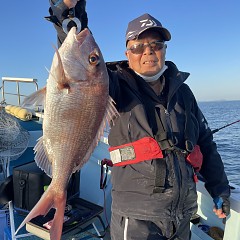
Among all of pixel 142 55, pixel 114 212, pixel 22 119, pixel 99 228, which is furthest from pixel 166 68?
pixel 22 119

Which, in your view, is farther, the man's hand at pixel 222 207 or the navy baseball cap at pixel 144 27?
the man's hand at pixel 222 207

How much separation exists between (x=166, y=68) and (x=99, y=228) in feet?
7.66

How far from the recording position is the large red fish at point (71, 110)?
5.76 ft

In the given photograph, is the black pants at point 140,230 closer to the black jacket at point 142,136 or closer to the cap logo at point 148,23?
the black jacket at point 142,136

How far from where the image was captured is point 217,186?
2.58 metres

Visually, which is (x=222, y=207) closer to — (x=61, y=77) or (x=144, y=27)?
(x=144, y=27)

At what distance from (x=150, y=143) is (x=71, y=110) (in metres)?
0.64

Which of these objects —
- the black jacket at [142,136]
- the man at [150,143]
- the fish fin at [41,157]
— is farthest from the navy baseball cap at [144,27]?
the fish fin at [41,157]

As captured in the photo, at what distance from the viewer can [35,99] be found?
5.89 ft

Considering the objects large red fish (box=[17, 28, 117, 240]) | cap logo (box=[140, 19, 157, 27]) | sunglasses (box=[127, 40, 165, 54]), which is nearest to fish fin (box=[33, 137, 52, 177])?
large red fish (box=[17, 28, 117, 240])

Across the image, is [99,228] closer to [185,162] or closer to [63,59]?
[185,162]

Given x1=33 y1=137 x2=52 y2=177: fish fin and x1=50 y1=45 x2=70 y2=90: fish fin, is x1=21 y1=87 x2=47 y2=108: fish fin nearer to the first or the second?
x1=50 y1=45 x2=70 y2=90: fish fin

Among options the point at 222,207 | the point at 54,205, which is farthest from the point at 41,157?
the point at 222,207

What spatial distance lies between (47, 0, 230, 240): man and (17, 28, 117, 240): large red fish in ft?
0.97
